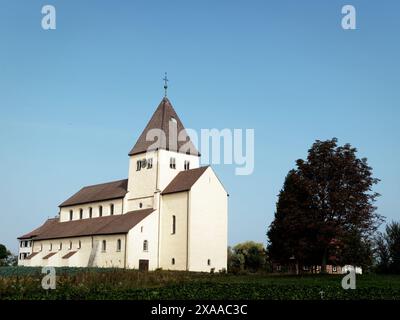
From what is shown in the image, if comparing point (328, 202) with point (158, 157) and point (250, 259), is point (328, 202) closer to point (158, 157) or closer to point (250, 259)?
point (158, 157)

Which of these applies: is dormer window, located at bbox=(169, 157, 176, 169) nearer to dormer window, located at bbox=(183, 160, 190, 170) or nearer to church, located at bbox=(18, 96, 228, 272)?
church, located at bbox=(18, 96, 228, 272)

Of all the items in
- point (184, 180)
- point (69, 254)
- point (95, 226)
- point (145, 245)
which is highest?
point (184, 180)

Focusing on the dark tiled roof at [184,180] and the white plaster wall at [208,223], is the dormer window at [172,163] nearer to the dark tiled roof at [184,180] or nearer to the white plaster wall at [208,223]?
the dark tiled roof at [184,180]

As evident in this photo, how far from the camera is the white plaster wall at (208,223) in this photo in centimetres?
5606

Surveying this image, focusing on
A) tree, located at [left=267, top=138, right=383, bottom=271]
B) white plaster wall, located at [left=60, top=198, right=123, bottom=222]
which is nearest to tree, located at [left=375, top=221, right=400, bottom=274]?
tree, located at [left=267, top=138, right=383, bottom=271]

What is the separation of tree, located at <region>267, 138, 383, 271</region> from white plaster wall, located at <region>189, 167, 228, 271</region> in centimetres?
1278

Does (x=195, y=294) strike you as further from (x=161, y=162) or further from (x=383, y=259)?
(x=161, y=162)

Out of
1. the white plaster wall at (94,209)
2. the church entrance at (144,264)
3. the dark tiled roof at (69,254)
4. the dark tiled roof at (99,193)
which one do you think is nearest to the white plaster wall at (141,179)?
the dark tiled roof at (99,193)

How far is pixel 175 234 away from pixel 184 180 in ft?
19.8

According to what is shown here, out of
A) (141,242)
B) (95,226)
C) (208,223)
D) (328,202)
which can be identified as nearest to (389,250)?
(328,202)

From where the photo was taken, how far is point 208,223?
190ft

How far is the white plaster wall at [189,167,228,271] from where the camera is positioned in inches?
2207
